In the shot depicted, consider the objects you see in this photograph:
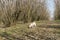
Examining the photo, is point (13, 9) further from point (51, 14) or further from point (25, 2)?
point (51, 14)

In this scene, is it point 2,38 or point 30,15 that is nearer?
point 2,38

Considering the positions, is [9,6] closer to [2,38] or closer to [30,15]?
[30,15]

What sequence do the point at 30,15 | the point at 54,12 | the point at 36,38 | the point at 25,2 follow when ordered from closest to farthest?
the point at 36,38 → the point at 25,2 → the point at 30,15 → the point at 54,12

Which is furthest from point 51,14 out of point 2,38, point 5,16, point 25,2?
point 2,38

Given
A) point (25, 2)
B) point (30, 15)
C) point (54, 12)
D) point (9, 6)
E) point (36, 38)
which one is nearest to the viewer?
point (36, 38)

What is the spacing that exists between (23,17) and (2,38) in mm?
7930

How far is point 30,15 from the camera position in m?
16.8

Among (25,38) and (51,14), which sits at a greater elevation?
(25,38)

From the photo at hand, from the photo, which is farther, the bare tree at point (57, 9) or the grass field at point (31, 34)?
the bare tree at point (57, 9)

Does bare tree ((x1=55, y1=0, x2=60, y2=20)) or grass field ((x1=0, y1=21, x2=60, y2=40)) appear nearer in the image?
grass field ((x1=0, y1=21, x2=60, y2=40))

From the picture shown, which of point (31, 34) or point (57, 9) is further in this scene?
point (57, 9)

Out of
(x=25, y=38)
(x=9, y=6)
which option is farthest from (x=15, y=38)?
(x=9, y=6)

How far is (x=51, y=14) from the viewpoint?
736 inches

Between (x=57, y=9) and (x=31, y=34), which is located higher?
(x=31, y=34)
